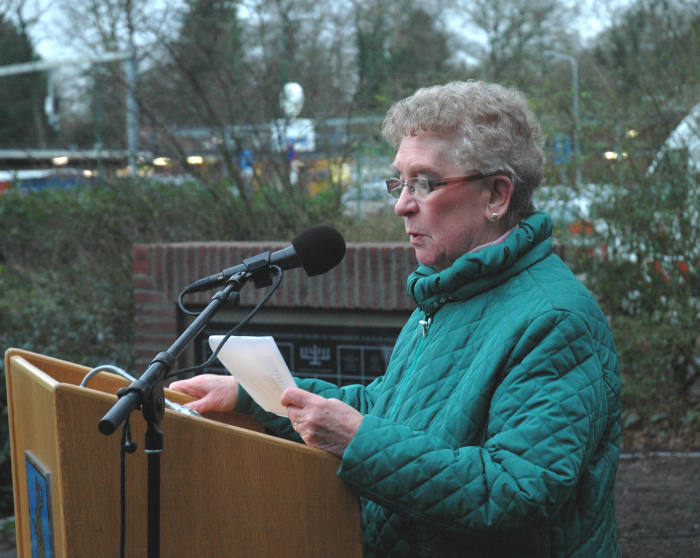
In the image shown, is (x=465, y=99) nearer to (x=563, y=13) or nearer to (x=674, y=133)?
(x=674, y=133)

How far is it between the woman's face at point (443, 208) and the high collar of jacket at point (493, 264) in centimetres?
8

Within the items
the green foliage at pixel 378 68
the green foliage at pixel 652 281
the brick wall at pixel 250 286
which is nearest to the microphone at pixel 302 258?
the brick wall at pixel 250 286

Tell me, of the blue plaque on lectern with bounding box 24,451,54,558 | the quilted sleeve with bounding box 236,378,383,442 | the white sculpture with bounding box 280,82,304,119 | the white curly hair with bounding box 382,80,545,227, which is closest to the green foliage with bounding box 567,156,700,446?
the white sculpture with bounding box 280,82,304,119

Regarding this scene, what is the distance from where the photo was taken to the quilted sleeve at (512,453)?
1597 millimetres

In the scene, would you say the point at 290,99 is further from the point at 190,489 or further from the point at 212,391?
the point at 190,489

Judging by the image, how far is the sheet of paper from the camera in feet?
5.90

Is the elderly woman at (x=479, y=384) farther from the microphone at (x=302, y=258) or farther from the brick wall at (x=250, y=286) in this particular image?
the brick wall at (x=250, y=286)

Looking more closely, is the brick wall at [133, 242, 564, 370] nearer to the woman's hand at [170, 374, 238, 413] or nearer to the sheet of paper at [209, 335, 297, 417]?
the woman's hand at [170, 374, 238, 413]

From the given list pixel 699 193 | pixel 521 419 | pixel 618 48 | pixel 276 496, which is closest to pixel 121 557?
pixel 276 496

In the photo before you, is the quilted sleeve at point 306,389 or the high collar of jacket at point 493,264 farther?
the quilted sleeve at point 306,389

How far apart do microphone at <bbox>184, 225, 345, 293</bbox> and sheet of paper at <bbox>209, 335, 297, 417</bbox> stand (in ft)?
0.67

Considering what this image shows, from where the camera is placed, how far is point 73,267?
739 centimetres

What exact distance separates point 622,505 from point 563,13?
623 inches

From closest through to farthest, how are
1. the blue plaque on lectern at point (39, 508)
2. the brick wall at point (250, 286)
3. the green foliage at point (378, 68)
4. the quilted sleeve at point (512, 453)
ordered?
1. the quilted sleeve at point (512, 453)
2. the blue plaque on lectern at point (39, 508)
3. the brick wall at point (250, 286)
4. the green foliage at point (378, 68)
